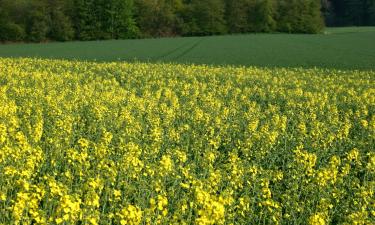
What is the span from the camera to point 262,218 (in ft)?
22.8

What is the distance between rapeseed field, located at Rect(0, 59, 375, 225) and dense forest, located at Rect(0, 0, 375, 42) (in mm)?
50046

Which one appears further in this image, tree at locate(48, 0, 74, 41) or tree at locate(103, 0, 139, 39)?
tree at locate(103, 0, 139, 39)

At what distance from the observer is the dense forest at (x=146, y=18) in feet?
224

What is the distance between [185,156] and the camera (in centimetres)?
782

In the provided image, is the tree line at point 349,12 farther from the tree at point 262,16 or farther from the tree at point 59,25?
the tree at point 59,25

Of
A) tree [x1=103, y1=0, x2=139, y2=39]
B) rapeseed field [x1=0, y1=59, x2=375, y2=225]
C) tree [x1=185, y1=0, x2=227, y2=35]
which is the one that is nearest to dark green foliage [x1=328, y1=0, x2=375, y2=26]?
tree [x1=185, y1=0, x2=227, y2=35]

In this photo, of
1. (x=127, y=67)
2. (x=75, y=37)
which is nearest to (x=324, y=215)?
(x=127, y=67)

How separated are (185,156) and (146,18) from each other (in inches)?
2791

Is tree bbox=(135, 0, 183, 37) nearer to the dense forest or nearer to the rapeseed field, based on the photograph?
the dense forest

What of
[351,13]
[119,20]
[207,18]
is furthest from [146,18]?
[351,13]

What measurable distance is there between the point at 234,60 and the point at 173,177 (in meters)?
28.5

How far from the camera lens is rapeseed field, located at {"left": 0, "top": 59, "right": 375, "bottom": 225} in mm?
5961

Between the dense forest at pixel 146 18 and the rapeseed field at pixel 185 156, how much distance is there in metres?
50.0

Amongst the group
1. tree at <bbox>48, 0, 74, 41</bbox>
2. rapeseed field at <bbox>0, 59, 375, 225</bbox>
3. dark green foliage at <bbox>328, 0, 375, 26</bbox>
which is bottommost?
rapeseed field at <bbox>0, 59, 375, 225</bbox>
